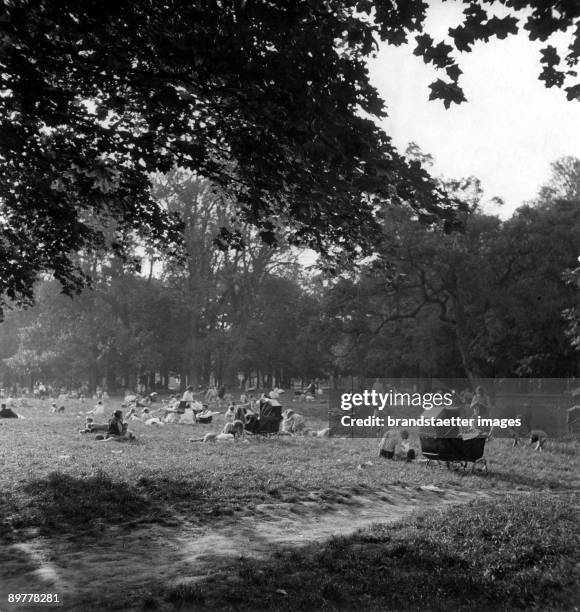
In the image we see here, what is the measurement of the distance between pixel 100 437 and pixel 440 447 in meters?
10.4

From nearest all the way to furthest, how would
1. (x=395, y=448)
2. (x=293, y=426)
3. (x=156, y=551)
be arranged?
(x=156, y=551), (x=395, y=448), (x=293, y=426)

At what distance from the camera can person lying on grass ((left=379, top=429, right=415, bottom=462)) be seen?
A: 643 inches

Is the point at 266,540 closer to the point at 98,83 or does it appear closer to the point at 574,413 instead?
the point at 98,83

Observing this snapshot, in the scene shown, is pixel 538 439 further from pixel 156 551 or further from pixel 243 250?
pixel 156 551

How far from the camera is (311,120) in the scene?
23.1 feet

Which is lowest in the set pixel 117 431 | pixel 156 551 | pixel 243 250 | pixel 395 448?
pixel 117 431

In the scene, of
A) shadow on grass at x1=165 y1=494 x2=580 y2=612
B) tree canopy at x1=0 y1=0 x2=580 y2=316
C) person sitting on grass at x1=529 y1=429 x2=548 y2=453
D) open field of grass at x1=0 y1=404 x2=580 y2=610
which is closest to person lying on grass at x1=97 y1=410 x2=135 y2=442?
open field of grass at x1=0 y1=404 x2=580 y2=610

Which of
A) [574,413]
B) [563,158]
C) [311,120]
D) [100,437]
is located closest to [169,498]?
[311,120]

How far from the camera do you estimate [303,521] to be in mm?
8914

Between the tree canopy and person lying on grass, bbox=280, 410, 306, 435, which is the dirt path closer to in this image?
the tree canopy

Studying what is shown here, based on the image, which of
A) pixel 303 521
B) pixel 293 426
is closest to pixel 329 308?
pixel 293 426

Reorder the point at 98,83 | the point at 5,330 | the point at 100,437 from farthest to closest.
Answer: the point at 5,330
the point at 100,437
the point at 98,83

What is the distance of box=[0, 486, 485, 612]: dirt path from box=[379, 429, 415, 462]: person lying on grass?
21.1 feet

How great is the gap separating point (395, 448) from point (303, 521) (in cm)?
814
